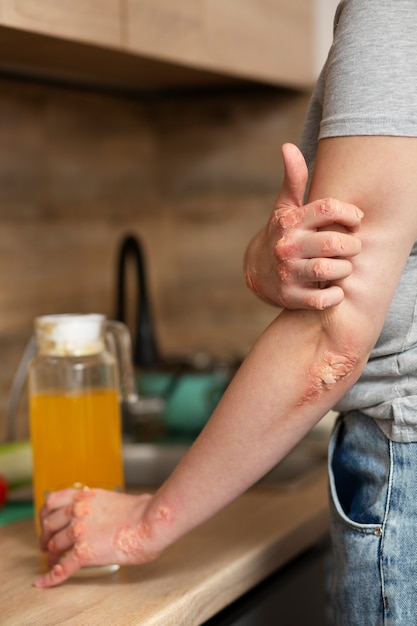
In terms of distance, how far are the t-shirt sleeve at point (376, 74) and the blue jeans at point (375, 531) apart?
292 mm

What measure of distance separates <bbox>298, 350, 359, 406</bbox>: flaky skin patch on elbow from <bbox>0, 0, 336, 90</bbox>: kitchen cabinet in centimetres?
63

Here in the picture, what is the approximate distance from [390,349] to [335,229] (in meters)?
0.14

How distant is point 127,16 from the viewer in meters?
1.40

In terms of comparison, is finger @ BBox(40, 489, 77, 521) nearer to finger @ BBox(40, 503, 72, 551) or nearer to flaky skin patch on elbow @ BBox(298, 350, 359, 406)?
finger @ BBox(40, 503, 72, 551)

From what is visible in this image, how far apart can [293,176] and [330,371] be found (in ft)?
0.56

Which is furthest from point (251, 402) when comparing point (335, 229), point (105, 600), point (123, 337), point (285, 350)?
point (123, 337)

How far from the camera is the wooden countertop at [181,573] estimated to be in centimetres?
95

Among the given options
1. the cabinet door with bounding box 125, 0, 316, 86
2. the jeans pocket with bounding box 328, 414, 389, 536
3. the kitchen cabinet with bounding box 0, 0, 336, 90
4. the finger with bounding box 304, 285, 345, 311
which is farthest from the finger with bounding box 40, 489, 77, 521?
the cabinet door with bounding box 125, 0, 316, 86

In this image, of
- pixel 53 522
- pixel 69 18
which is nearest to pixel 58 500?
pixel 53 522

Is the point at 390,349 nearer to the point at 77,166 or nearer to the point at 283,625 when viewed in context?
the point at 283,625

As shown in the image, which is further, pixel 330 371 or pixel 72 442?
pixel 72 442

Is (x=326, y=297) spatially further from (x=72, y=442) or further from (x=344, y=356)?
(x=72, y=442)

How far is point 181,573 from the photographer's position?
1058mm

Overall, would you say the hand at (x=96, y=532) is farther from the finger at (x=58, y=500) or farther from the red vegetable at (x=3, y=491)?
the red vegetable at (x=3, y=491)
